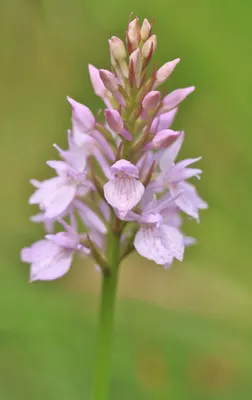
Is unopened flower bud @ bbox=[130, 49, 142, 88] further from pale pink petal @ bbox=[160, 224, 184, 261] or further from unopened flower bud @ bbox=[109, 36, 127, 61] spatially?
pale pink petal @ bbox=[160, 224, 184, 261]

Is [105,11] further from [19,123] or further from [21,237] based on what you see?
[21,237]

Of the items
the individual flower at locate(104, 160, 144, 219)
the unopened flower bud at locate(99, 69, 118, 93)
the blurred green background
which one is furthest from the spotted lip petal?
the blurred green background

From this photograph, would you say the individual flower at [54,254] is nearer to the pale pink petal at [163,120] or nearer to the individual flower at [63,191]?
the individual flower at [63,191]

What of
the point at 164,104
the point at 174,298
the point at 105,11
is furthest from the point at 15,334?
the point at 105,11

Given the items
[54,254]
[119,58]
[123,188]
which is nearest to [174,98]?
[119,58]

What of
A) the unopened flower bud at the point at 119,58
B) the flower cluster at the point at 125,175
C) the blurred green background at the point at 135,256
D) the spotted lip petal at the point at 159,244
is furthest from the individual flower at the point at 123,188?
the blurred green background at the point at 135,256

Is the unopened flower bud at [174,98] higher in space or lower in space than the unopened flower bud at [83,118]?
higher
